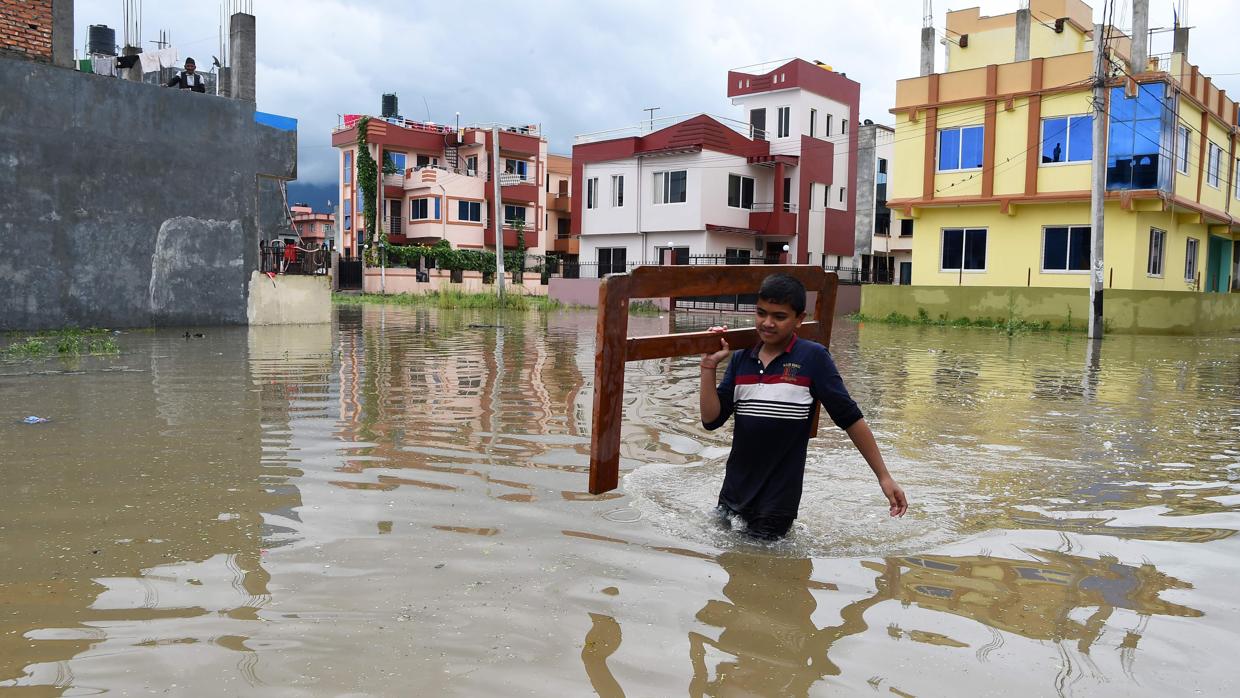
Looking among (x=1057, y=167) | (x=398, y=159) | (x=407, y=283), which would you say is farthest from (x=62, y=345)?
(x=398, y=159)

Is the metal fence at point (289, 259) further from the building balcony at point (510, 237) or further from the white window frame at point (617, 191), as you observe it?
the building balcony at point (510, 237)

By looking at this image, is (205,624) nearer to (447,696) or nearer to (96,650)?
(96,650)

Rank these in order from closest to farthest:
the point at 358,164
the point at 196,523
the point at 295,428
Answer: the point at 196,523, the point at 295,428, the point at 358,164

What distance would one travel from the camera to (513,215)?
2327 inches

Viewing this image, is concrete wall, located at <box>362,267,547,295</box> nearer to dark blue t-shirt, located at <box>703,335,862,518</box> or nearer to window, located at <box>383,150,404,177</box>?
window, located at <box>383,150,404,177</box>

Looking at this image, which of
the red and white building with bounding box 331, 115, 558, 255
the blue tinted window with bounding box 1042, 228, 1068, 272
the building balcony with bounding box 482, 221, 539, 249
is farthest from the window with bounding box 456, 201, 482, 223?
the blue tinted window with bounding box 1042, 228, 1068, 272

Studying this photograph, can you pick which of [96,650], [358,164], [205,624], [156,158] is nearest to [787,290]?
[205,624]

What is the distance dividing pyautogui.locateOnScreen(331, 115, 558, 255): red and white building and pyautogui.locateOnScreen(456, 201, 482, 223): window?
0.06m

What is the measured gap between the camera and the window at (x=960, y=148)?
29.2 metres

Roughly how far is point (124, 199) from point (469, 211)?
128 feet

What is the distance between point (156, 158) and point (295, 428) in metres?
13.0

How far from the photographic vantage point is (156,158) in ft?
60.4

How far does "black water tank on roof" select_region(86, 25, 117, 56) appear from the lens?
27375mm

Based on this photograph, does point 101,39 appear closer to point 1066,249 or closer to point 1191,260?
point 1066,249
